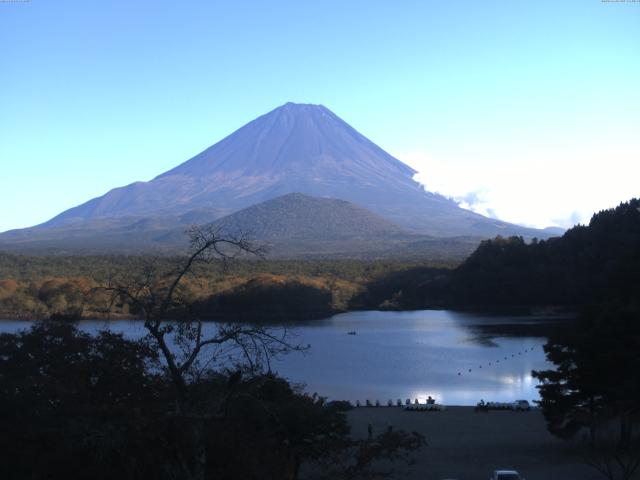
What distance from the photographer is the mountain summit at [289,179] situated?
384 feet

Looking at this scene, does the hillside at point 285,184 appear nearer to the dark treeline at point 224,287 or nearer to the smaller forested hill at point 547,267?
the dark treeline at point 224,287

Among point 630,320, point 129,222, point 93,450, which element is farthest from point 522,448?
Answer: point 129,222

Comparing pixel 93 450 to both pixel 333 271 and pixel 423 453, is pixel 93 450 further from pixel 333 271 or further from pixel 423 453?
pixel 333 271

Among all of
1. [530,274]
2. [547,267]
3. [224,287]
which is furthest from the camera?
[530,274]

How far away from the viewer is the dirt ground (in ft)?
34.1

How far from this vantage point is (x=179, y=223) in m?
101

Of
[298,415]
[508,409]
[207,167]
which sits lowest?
[508,409]

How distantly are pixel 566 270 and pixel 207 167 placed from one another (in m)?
93.3

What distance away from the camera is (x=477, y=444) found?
12742 mm

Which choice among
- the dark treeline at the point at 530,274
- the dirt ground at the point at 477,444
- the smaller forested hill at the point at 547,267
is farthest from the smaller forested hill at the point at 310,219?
the dirt ground at the point at 477,444

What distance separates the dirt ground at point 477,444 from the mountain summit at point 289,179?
316 feet

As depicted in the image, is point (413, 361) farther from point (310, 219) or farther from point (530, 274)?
point (310, 219)

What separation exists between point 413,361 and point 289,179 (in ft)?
321

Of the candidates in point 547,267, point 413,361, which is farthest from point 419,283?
point 413,361
